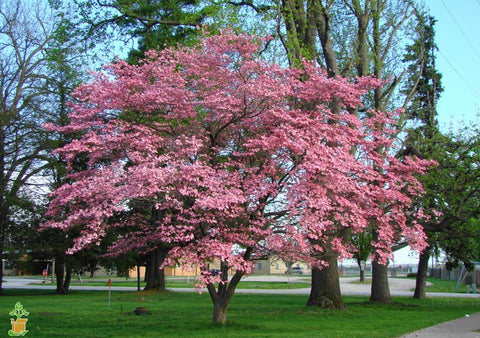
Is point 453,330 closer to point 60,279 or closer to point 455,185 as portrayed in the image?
point 455,185

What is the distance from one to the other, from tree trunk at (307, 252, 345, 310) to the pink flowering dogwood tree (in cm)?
588

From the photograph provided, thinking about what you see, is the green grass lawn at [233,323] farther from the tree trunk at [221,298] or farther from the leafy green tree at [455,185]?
the leafy green tree at [455,185]

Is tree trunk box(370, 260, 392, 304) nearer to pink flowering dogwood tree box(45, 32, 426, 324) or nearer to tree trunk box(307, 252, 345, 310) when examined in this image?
tree trunk box(307, 252, 345, 310)

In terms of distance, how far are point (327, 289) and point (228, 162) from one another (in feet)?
→ 28.0

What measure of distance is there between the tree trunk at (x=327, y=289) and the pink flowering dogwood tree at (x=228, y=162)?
5.88m

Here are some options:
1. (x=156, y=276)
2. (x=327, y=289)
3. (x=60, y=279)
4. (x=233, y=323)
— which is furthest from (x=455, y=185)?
(x=60, y=279)

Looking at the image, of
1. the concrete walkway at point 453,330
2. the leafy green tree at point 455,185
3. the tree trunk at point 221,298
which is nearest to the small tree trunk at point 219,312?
the tree trunk at point 221,298

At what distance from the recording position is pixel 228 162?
36.2ft

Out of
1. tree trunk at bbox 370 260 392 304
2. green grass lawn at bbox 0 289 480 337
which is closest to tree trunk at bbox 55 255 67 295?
green grass lawn at bbox 0 289 480 337

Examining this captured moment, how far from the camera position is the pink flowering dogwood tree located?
977 cm

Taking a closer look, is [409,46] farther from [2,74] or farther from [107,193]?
[2,74]

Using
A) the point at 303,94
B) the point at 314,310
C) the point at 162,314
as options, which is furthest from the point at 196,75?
the point at 314,310

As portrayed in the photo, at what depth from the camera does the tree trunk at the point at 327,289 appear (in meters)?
17.5

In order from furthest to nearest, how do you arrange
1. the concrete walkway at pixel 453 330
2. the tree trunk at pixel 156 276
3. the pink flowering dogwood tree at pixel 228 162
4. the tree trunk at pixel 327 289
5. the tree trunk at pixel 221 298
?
1. the tree trunk at pixel 156 276
2. the tree trunk at pixel 327 289
3. the tree trunk at pixel 221 298
4. the concrete walkway at pixel 453 330
5. the pink flowering dogwood tree at pixel 228 162
